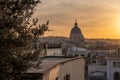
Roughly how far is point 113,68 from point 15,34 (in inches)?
2869

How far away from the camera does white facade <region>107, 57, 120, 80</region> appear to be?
79.9m

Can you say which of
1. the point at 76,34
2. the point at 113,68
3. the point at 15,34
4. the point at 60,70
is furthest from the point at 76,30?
the point at 15,34

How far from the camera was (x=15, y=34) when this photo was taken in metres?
9.12

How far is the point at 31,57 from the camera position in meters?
9.51

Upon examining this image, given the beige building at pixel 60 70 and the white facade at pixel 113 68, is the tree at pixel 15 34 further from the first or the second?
the white facade at pixel 113 68

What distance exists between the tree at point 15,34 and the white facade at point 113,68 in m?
71.0

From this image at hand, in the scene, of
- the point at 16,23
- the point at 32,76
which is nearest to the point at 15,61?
the point at 16,23

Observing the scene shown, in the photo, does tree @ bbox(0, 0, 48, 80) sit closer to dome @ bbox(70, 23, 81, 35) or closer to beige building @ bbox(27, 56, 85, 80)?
beige building @ bbox(27, 56, 85, 80)

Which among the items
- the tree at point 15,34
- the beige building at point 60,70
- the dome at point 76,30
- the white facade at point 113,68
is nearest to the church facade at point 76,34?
the dome at point 76,30

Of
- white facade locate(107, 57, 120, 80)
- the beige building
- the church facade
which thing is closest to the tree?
the beige building

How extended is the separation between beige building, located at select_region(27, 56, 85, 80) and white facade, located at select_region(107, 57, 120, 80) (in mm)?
62137

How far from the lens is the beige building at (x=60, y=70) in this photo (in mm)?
11000

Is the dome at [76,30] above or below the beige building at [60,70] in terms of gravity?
below

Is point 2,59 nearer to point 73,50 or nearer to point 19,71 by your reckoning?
point 19,71
